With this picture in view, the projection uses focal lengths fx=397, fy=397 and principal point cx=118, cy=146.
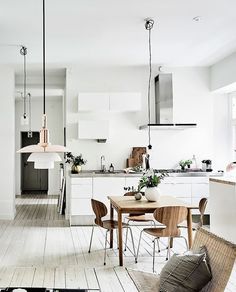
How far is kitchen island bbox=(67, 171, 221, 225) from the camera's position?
7238mm

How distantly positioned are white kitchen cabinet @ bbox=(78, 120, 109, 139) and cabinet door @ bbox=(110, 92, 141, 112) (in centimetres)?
37

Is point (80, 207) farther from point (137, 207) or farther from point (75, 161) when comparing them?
point (137, 207)

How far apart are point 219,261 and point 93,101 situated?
18.2 feet

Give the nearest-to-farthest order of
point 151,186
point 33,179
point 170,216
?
point 170,216 < point 151,186 < point 33,179

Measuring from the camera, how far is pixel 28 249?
5598 mm

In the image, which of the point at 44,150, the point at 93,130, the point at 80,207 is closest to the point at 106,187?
the point at 80,207

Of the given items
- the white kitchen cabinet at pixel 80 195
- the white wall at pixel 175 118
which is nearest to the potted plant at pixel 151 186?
the white kitchen cabinet at pixel 80 195

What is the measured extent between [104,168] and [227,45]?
10.6ft

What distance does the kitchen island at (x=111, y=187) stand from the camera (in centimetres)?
724

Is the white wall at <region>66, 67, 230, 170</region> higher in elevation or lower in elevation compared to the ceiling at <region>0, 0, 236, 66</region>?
lower

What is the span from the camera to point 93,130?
763 centimetres

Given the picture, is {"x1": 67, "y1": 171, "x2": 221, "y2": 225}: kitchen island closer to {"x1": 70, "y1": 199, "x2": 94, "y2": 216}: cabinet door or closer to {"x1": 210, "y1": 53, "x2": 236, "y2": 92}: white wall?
{"x1": 70, "y1": 199, "x2": 94, "y2": 216}: cabinet door

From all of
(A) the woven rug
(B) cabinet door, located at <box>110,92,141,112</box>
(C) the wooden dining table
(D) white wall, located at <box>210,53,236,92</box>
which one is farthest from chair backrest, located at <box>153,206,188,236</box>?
(B) cabinet door, located at <box>110,92,141,112</box>

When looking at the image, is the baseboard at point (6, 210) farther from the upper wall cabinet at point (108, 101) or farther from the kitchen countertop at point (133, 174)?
the upper wall cabinet at point (108, 101)
